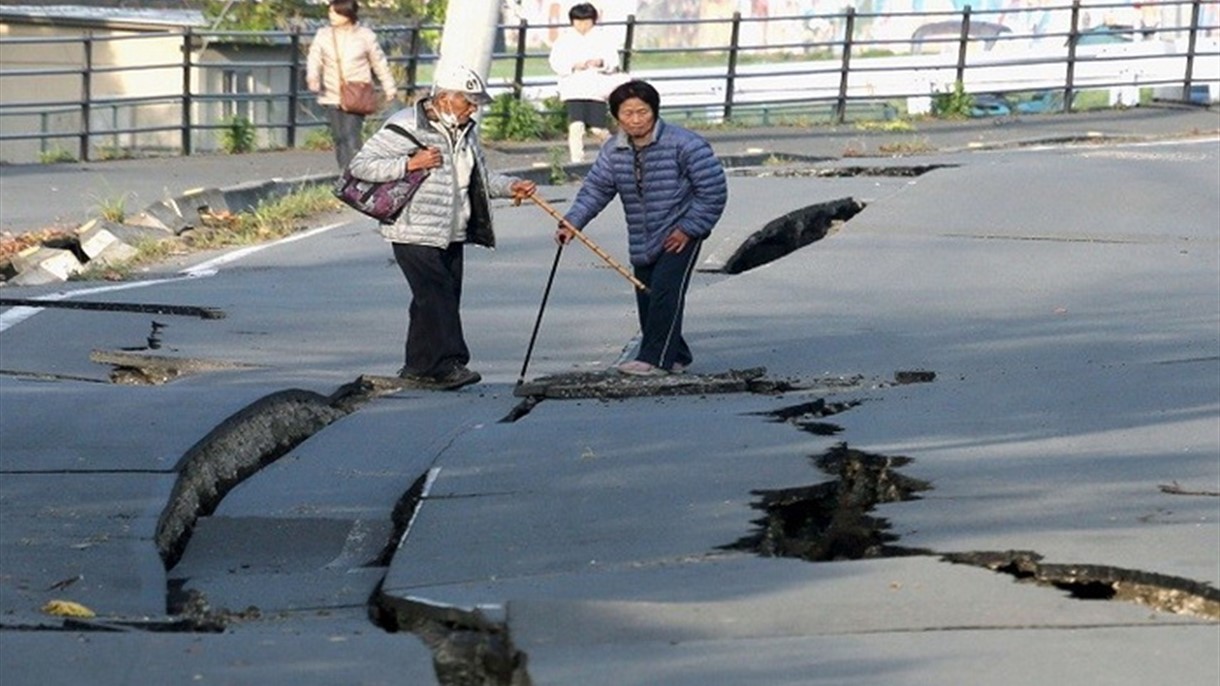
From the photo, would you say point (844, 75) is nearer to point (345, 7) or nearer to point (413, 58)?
point (413, 58)

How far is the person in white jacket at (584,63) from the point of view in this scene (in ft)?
67.1

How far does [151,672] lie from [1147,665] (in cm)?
254

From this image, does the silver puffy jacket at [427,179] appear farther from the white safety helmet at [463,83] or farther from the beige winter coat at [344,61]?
the beige winter coat at [344,61]

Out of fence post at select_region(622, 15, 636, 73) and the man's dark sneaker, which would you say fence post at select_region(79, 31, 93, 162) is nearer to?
fence post at select_region(622, 15, 636, 73)

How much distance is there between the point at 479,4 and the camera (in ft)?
48.5

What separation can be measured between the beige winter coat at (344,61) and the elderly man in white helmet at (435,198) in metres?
8.61

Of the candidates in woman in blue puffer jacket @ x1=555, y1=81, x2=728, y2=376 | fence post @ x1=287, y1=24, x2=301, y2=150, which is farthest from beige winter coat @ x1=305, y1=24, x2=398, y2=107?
woman in blue puffer jacket @ x1=555, y1=81, x2=728, y2=376

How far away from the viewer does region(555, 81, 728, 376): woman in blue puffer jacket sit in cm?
1071

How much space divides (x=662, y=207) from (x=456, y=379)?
4.22ft

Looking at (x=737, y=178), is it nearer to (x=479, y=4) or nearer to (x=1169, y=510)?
(x=479, y=4)

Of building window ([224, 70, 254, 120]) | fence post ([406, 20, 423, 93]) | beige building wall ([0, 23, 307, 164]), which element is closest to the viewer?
fence post ([406, 20, 423, 93])

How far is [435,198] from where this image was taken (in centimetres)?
1073

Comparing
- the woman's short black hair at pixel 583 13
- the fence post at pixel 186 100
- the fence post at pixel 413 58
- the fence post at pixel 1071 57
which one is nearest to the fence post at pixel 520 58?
the fence post at pixel 413 58

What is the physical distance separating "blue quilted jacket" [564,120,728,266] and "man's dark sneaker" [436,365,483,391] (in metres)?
0.89
